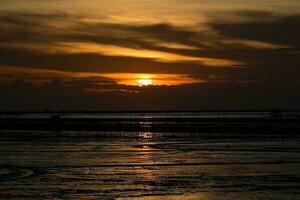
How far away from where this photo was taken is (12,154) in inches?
1538

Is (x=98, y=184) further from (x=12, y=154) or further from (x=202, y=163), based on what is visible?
(x=12, y=154)

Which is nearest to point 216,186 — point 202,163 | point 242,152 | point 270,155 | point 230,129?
point 202,163

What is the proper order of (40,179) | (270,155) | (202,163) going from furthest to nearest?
(270,155) < (202,163) < (40,179)

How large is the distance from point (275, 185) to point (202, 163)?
9173 millimetres

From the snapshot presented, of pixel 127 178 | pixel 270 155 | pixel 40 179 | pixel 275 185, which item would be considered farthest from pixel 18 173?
pixel 270 155

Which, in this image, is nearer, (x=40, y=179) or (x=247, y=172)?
(x=40, y=179)

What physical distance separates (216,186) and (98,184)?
4386 mm

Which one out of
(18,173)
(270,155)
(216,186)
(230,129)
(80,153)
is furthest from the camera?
(230,129)

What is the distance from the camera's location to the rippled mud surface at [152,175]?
69.7 ft

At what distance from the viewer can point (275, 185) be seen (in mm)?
23094

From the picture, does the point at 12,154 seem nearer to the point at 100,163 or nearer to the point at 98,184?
the point at 100,163

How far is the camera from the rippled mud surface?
69.7 feet

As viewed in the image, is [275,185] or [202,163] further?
[202,163]

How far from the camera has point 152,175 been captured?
87.2 feet
